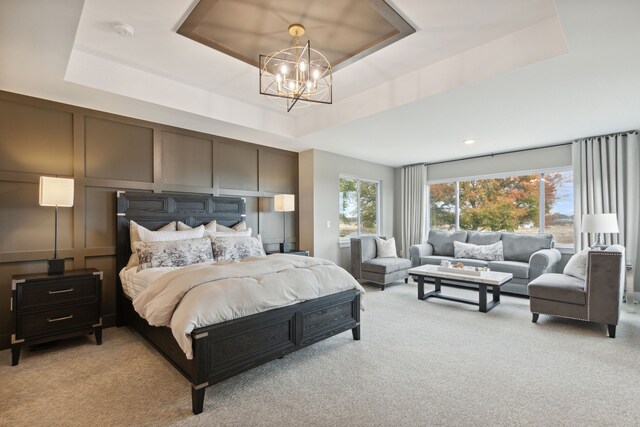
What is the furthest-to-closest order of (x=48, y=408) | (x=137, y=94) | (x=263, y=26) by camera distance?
(x=137, y=94) → (x=263, y=26) → (x=48, y=408)

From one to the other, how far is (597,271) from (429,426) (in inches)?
113

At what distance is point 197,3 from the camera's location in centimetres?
235

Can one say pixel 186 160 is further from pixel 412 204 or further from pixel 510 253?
pixel 510 253

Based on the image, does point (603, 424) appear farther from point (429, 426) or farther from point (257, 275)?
point (257, 275)

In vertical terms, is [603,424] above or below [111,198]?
below

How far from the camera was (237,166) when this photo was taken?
503cm

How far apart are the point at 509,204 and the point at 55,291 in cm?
712

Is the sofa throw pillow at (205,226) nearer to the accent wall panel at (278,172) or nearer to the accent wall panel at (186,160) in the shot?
the accent wall panel at (186,160)

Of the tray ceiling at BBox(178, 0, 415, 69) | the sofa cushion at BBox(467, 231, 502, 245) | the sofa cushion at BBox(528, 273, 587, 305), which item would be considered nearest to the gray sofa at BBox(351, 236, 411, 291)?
the sofa cushion at BBox(467, 231, 502, 245)

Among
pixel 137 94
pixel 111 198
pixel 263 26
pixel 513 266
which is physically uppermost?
pixel 263 26

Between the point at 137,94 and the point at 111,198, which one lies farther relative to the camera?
the point at 111,198

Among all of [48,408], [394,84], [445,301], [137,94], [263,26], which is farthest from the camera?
[445,301]

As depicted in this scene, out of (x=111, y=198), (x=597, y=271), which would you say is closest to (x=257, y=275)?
(x=111, y=198)

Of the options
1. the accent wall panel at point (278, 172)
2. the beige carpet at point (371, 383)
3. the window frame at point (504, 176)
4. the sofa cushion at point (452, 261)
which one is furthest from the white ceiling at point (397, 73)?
the beige carpet at point (371, 383)
